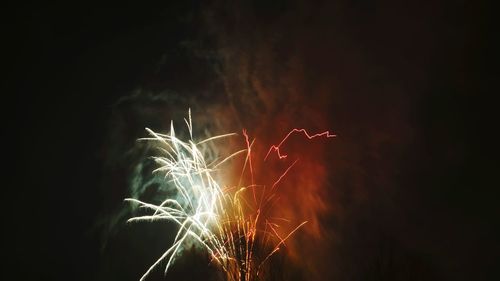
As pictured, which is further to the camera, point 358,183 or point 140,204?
point 140,204

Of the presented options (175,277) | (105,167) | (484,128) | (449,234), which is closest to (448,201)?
(449,234)

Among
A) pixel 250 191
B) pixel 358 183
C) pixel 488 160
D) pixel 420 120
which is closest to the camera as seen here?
pixel 488 160

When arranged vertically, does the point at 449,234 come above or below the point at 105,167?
below

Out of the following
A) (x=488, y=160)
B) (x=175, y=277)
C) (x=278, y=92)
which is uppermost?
(x=278, y=92)

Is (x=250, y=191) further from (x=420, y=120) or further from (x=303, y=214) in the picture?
(x=420, y=120)

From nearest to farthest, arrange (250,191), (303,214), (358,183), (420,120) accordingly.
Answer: (420,120)
(358,183)
(303,214)
(250,191)

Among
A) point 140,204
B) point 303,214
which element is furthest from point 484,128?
point 140,204
